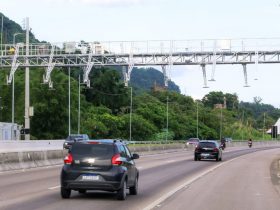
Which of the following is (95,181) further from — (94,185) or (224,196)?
(224,196)

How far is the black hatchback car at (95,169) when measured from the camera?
17047mm

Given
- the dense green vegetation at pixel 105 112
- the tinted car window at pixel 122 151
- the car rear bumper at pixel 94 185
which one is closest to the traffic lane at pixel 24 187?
the car rear bumper at pixel 94 185

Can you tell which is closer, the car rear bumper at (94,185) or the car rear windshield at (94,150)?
the car rear bumper at (94,185)

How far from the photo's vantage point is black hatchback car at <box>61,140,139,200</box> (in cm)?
1705

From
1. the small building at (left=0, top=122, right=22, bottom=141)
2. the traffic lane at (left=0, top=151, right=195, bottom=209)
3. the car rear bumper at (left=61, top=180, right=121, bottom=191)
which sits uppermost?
the small building at (left=0, top=122, right=22, bottom=141)

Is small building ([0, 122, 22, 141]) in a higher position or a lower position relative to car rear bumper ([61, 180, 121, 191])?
higher

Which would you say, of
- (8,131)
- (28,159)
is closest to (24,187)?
(28,159)

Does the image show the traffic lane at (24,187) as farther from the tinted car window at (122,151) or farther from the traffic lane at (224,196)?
the traffic lane at (224,196)

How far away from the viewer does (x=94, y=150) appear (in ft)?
57.3

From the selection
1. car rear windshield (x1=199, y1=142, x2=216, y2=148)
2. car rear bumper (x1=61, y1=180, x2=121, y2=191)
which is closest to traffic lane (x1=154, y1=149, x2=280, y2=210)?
car rear bumper (x1=61, y1=180, x2=121, y2=191)

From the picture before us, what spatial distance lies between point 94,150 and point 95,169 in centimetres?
59

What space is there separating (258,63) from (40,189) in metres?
32.1

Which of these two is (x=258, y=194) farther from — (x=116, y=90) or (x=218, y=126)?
(x=218, y=126)

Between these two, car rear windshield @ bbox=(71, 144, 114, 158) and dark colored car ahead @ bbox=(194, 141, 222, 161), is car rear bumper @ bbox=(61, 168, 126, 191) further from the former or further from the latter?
dark colored car ahead @ bbox=(194, 141, 222, 161)
